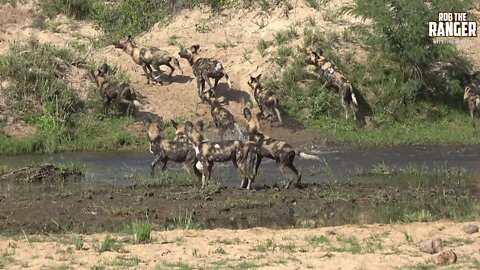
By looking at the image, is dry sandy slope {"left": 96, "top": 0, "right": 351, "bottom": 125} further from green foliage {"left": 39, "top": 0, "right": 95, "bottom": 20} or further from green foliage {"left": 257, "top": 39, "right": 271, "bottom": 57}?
green foliage {"left": 39, "top": 0, "right": 95, "bottom": 20}

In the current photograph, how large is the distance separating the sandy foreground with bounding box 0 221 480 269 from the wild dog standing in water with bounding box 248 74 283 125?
10070 mm

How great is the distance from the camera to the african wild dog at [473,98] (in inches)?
910

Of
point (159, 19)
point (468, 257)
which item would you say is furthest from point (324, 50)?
point (468, 257)

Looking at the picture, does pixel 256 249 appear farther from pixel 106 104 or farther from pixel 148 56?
pixel 148 56

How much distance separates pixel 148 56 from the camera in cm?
2383

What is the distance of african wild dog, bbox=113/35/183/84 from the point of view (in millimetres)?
23688

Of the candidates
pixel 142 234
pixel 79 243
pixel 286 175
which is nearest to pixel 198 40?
pixel 286 175

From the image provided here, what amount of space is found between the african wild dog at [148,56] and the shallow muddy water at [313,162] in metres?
3.51

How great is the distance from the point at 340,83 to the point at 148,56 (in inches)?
193

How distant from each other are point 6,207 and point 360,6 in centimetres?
1249

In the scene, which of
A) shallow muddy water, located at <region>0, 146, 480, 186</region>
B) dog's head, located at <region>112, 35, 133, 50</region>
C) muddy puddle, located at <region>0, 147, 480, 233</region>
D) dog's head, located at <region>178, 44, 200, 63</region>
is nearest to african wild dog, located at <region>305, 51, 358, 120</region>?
shallow muddy water, located at <region>0, 146, 480, 186</region>

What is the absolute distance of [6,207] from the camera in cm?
1448

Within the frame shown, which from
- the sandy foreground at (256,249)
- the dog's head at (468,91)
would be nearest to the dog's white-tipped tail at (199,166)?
the sandy foreground at (256,249)

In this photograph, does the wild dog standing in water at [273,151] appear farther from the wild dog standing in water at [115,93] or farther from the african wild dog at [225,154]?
the wild dog standing in water at [115,93]
